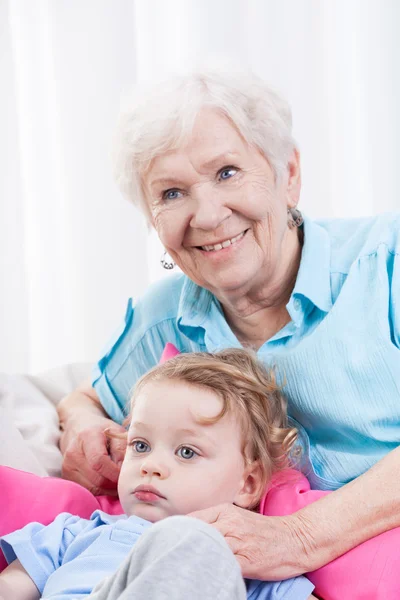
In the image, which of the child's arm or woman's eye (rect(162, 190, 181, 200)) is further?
woman's eye (rect(162, 190, 181, 200))

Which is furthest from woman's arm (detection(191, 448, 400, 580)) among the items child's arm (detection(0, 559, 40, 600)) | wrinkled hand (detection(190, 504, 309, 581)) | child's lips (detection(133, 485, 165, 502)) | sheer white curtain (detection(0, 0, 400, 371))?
sheer white curtain (detection(0, 0, 400, 371))

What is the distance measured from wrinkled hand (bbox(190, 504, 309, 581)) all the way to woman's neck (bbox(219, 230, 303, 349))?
0.58 metres

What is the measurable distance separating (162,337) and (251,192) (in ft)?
1.64

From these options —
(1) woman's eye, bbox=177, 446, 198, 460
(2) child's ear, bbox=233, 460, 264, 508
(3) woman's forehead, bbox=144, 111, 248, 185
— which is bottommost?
(2) child's ear, bbox=233, 460, 264, 508

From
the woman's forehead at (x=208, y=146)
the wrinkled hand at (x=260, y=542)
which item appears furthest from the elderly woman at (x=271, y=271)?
the wrinkled hand at (x=260, y=542)

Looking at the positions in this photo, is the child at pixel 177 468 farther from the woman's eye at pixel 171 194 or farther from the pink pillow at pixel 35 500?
the woman's eye at pixel 171 194

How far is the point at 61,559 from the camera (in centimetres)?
147

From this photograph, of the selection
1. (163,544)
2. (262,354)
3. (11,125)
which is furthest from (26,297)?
(163,544)

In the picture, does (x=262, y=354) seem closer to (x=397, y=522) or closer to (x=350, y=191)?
(x=397, y=522)

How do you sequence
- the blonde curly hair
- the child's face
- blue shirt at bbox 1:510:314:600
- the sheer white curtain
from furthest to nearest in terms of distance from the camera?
the sheer white curtain < the blonde curly hair < the child's face < blue shirt at bbox 1:510:314:600

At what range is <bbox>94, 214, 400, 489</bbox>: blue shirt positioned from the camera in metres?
1.69

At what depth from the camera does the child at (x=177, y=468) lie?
4.66ft

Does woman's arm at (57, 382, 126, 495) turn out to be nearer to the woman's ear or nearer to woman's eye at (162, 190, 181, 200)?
woman's eye at (162, 190, 181, 200)

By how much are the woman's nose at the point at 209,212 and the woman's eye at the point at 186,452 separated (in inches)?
19.4
